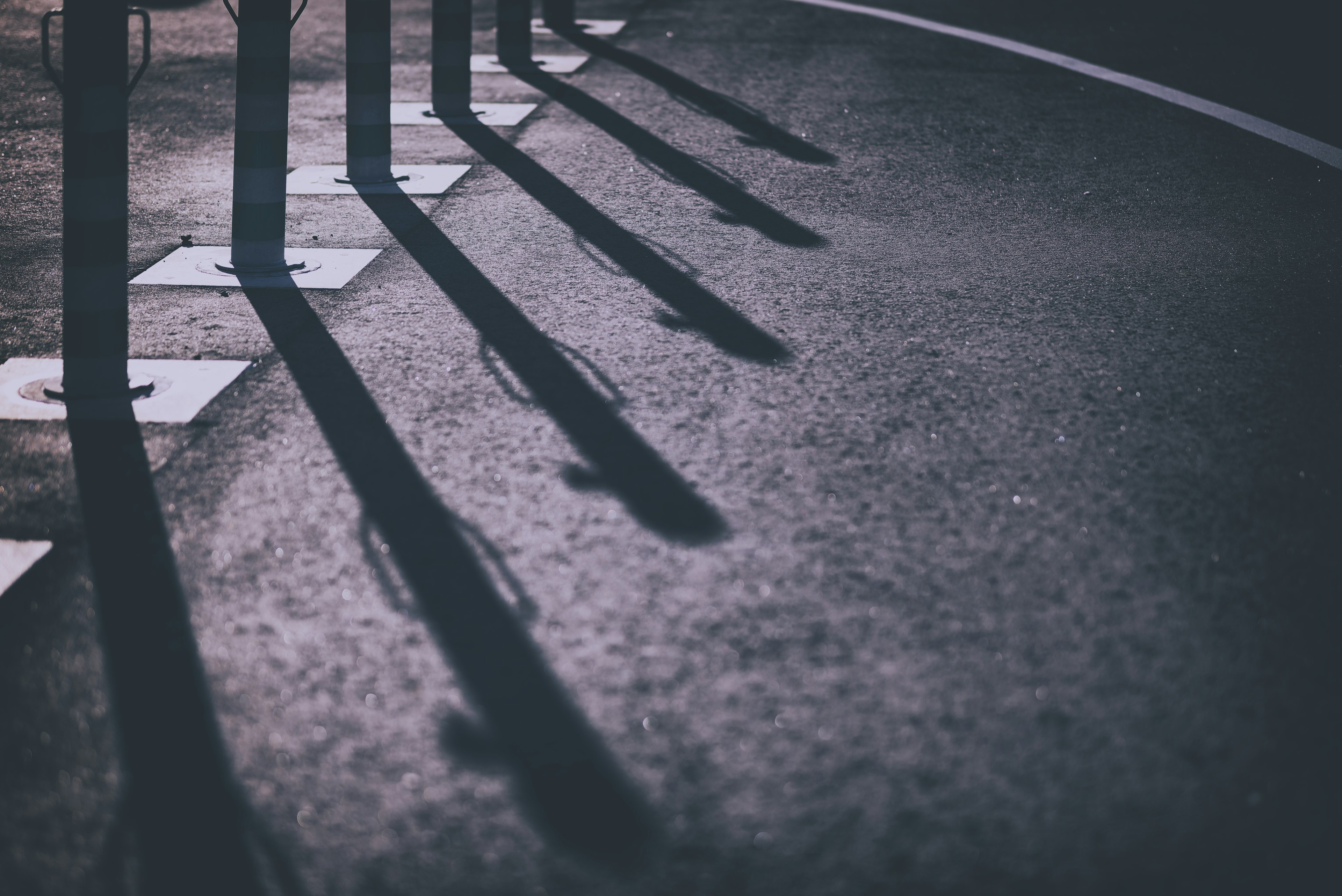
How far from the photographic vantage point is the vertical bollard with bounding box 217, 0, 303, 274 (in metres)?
5.48

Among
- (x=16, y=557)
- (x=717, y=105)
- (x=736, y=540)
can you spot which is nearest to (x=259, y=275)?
(x=16, y=557)

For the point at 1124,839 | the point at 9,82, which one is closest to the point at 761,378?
the point at 1124,839

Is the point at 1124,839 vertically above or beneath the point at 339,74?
above

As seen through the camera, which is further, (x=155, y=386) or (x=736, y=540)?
(x=155, y=386)

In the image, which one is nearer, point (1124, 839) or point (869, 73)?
point (1124, 839)

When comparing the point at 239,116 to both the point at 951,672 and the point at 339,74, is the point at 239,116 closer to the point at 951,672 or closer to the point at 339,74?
the point at 951,672

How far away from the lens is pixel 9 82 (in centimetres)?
1032

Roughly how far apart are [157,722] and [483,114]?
7226mm

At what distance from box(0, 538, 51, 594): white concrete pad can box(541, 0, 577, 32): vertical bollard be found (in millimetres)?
10526

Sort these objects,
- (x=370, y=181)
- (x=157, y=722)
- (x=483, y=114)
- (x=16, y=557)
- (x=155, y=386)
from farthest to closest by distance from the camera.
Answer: (x=483, y=114)
(x=370, y=181)
(x=155, y=386)
(x=16, y=557)
(x=157, y=722)

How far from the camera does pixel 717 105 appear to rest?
31.5ft

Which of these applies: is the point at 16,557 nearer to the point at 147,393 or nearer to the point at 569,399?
the point at 147,393

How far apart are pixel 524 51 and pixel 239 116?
581cm

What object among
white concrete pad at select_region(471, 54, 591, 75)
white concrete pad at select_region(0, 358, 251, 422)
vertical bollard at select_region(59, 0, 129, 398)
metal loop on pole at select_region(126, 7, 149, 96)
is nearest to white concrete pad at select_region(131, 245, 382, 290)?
white concrete pad at select_region(0, 358, 251, 422)
